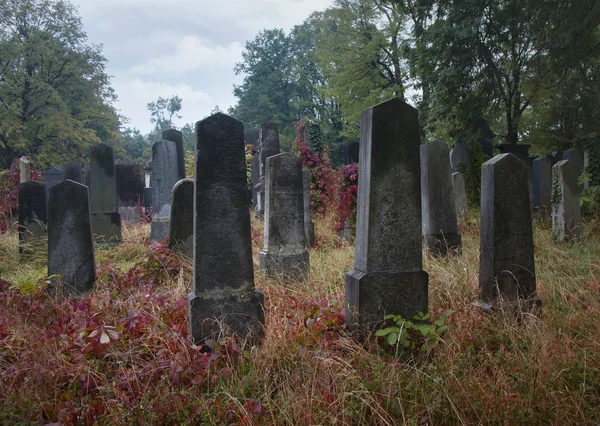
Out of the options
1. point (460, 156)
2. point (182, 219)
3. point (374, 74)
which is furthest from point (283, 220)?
point (374, 74)

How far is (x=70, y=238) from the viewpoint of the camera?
17.9 feet

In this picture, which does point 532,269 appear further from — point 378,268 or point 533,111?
point 533,111

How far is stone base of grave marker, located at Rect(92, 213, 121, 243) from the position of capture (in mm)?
9664

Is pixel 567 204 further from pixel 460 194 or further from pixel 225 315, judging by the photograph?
pixel 225 315

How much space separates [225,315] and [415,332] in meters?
1.68

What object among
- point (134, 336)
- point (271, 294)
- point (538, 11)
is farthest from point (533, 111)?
point (134, 336)

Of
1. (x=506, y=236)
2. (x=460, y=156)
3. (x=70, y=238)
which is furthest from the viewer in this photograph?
(x=460, y=156)

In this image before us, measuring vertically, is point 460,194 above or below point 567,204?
above

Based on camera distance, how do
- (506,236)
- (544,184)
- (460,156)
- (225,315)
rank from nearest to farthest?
1. (225,315)
2. (506,236)
3. (460,156)
4. (544,184)

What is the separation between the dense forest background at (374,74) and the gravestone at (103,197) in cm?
857

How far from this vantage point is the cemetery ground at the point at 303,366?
2635 mm

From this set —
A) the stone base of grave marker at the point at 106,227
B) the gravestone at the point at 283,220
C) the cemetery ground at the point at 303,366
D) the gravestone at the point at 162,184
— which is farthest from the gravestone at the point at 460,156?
the stone base of grave marker at the point at 106,227

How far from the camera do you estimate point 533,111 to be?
50.0ft

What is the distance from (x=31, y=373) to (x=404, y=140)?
3514 mm
